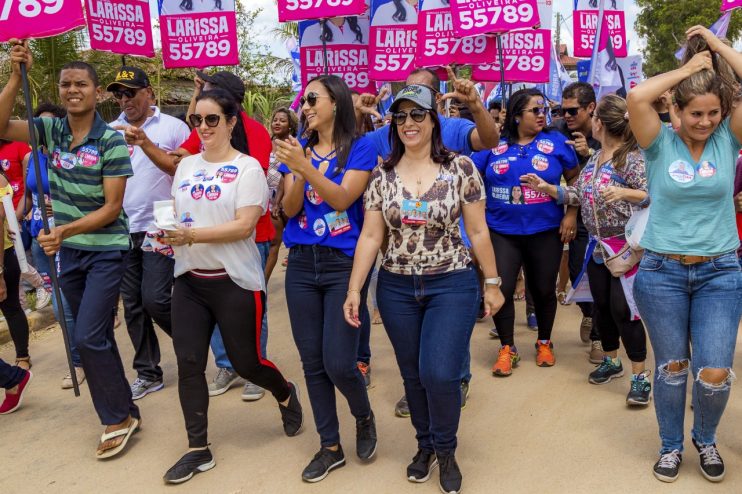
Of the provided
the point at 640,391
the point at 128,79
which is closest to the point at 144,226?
the point at 128,79

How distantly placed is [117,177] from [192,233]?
898 millimetres

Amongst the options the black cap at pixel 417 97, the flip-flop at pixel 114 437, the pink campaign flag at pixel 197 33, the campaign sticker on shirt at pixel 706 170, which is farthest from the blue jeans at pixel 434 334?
the pink campaign flag at pixel 197 33

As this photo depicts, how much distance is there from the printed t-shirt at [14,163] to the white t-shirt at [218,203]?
374cm

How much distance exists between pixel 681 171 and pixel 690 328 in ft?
2.55

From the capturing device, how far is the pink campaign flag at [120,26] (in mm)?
6535

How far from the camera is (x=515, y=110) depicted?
541 centimetres

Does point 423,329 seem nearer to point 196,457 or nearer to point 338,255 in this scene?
point 338,255

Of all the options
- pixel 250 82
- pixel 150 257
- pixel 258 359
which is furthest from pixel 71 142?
pixel 250 82

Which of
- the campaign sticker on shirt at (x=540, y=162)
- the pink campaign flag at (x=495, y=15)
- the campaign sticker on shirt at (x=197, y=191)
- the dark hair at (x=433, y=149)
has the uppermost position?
the pink campaign flag at (x=495, y=15)

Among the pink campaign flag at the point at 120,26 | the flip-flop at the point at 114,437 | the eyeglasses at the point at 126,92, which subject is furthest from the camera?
the pink campaign flag at the point at 120,26

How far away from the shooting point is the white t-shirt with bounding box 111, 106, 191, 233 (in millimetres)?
5227

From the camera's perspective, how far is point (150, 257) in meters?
5.12

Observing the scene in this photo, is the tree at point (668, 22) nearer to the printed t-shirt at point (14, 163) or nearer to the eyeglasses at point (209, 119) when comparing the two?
the printed t-shirt at point (14, 163)

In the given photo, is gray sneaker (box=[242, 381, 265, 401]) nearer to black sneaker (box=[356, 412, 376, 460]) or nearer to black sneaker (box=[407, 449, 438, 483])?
black sneaker (box=[356, 412, 376, 460])
